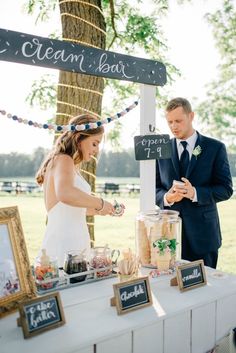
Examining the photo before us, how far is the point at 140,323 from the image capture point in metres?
1.05

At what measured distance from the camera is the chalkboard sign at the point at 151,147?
1.77 metres

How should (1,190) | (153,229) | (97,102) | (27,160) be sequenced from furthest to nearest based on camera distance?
(1,190)
(27,160)
(97,102)
(153,229)

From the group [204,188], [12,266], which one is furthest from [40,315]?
[204,188]

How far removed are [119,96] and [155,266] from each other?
165 inches

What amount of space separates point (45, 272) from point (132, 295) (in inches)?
11.5

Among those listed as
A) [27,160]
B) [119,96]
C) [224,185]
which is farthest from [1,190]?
[224,185]

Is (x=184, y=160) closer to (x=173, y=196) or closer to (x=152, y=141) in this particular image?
(x=173, y=196)

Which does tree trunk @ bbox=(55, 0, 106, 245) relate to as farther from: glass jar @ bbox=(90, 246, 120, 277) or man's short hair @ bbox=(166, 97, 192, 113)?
glass jar @ bbox=(90, 246, 120, 277)

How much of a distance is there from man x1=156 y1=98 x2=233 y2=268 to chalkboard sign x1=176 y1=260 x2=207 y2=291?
0.76m

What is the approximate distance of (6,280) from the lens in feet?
3.55

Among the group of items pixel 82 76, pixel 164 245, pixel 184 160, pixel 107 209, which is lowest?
pixel 164 245

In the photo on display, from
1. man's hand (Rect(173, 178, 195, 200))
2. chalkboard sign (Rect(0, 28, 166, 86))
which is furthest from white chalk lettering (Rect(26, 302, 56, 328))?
man's hand (Rect(173, 178, 195, 200))

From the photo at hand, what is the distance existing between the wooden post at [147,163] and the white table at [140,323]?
1.53ft

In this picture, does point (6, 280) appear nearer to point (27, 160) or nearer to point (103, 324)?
point (103, 324)
